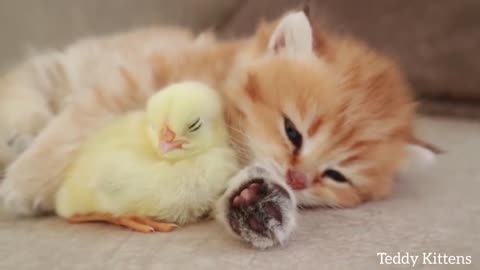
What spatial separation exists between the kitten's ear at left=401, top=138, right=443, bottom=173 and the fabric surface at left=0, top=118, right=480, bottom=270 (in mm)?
83

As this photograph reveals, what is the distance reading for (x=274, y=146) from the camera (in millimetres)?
1019

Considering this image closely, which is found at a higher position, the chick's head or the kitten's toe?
the chick's head

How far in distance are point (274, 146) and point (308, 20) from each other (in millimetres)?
252

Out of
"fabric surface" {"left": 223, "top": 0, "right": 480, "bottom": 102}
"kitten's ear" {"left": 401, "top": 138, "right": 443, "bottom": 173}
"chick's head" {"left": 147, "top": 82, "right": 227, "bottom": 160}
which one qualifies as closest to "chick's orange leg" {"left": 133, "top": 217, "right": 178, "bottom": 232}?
"chick's head" {"left": 147, "top": 82, "right": 227, "bottom": 160}

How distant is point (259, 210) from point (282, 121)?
215 mm

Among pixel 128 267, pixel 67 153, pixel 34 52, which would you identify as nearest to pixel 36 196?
pixel 67 153

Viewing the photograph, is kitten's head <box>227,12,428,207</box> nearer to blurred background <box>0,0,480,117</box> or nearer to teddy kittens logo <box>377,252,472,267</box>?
teddy kittens logo <box>377,252,472,267</box>

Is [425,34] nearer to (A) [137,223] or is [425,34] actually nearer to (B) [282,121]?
(B) [282,121]

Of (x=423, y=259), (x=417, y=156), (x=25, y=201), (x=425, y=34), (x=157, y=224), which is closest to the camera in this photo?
(x=423, y=259)

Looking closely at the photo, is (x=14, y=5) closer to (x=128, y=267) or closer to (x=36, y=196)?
(x=36, y=196)

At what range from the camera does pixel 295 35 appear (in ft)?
3.61

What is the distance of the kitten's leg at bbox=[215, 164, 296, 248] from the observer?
0.85 metres

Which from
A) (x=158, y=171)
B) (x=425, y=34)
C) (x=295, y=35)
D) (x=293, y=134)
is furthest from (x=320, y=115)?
(x=425, y=34)

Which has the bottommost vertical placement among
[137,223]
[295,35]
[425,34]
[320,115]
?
[137,223]
